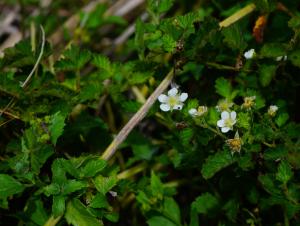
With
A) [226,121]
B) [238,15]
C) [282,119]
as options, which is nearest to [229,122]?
[226,121]

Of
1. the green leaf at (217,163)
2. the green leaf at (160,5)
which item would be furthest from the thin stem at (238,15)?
the green leaf at (217,163)

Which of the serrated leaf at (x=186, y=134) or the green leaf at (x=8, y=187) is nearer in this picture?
the green leaf at (x=8, y=187)

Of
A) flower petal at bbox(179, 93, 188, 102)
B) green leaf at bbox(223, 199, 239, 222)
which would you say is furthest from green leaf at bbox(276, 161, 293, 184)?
flower petal at bbox(179, 93, 188, 102)

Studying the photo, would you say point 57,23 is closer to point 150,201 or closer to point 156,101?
point 156,101

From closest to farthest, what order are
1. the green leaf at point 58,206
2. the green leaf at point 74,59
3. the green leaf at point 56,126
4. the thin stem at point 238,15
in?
the green leaf at point 58,206, the green leaf at point 56,126, the green leaf at point 74,59, the thin stem at point 238,15

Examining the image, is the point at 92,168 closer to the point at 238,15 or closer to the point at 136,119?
the point at 136,119

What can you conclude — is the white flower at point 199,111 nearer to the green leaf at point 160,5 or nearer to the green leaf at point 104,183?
the green leaf at point 104,183

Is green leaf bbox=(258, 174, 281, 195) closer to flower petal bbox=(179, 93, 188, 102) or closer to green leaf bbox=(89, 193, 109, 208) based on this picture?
flower petal bbox=(179, 93, 188, 102)
